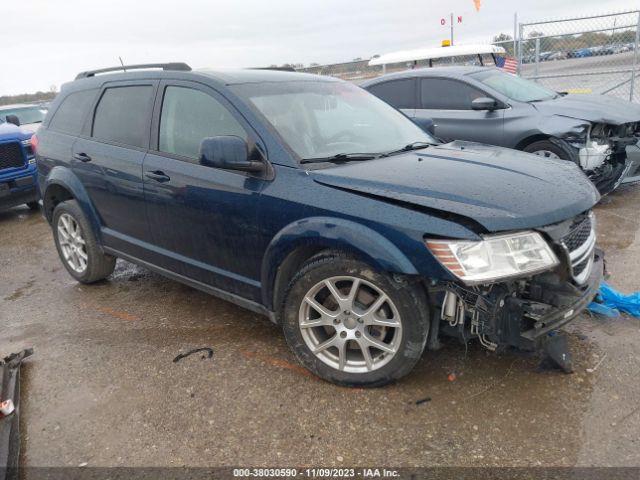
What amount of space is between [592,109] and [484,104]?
125 cm

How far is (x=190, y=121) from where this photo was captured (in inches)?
144

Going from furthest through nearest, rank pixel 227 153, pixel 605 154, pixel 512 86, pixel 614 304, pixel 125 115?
1. pixel 512 86
2. pixel 605 154
3. pixel 125 115
4. pixel 614 304
5. pixel 227 153

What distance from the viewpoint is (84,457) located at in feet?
8.80

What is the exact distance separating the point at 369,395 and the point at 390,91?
554cm

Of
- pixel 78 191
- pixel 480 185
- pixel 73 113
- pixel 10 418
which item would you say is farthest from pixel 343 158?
pixel 73 113

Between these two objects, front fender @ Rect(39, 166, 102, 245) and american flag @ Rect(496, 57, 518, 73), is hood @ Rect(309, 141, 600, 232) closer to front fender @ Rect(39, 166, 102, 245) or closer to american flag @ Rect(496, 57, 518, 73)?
front fender @ Rect(39, 166, 102, 245)

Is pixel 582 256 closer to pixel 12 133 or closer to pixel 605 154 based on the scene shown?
pixel 605 154

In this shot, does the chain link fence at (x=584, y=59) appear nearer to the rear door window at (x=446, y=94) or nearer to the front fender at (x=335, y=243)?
the rear door window at (x=446, y=94)

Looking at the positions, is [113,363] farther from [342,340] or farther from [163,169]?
[342,340]

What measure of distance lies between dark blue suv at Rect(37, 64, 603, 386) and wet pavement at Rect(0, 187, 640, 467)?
0.30 m

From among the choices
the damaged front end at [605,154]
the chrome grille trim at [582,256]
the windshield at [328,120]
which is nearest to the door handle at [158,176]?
the windshield at [328,120]

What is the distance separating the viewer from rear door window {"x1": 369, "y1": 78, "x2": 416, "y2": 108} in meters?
7.46

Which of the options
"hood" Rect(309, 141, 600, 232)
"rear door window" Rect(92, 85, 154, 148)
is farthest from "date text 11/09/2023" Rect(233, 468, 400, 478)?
"rear door window" Rect(92, 85, 154, 148)

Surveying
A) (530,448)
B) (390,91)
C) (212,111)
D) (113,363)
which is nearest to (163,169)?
(212,111)
